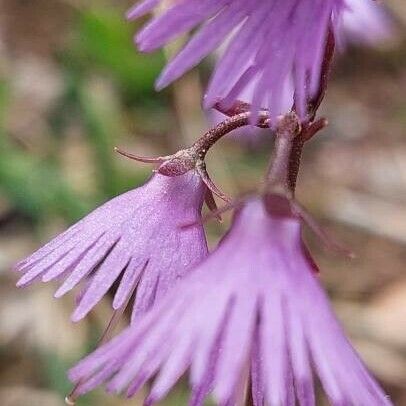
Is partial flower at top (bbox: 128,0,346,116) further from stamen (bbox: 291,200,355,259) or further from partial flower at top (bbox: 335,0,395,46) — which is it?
partial flower at top (bbox: 335,0,395,46)

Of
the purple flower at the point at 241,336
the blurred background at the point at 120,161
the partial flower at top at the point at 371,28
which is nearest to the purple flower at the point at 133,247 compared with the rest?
the purple flower at the point at 241,336

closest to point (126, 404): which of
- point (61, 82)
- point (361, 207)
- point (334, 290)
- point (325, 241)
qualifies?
point (334, 290)

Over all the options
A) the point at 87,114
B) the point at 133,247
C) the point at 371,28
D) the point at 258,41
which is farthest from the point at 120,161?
the point at 258,41

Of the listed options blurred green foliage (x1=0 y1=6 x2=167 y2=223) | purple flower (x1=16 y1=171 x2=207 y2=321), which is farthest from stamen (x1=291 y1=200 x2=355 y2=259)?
blurred green foliage (x1=0 y1=6 x2=167 y2=223)

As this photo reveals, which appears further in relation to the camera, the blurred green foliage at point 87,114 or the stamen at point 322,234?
the blurred green foliage at point 87,114

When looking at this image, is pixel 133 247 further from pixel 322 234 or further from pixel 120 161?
pixel 120 161

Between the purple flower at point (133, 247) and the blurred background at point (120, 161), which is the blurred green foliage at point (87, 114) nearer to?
the blurred background at point (120, 161)
